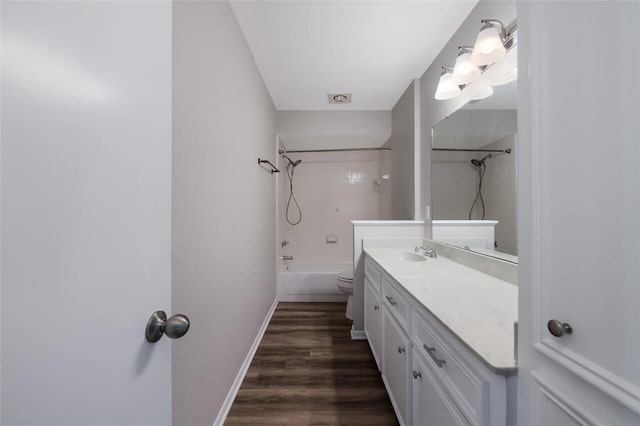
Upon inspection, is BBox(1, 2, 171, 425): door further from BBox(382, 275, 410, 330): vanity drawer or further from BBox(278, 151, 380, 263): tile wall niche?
BBox(278, 151, 380, 263): tile wall niche

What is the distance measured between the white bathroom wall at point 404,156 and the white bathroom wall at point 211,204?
1.52 metres

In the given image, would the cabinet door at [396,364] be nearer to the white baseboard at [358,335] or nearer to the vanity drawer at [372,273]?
the vanity drawer at [372,273]

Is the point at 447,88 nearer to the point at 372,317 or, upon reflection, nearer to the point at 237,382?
the point at 372,317

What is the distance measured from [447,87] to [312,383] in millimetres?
2243

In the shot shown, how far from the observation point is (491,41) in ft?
4.16

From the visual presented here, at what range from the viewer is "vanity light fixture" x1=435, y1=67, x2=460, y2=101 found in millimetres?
1649

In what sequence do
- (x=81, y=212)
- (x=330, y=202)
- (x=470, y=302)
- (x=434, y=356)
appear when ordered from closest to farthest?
(x=81, y=212)
(x=434, y=356)
(x=470, y=302)
(x=330, y=202)

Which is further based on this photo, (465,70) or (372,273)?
(372,273)

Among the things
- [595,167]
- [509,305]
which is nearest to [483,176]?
[509,305]

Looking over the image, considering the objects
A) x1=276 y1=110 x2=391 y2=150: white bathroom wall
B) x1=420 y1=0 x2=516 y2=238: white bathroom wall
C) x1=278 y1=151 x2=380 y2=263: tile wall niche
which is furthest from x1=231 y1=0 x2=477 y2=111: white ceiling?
x1=278 y1=151 x2=380 y2=263: tile wall niche

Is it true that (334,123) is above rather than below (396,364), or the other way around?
above

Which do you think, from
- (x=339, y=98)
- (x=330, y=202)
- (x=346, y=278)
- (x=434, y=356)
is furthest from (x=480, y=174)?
(x=330, y=202)

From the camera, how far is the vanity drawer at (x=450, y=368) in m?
0.65

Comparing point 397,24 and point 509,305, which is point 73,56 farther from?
point 397,24
